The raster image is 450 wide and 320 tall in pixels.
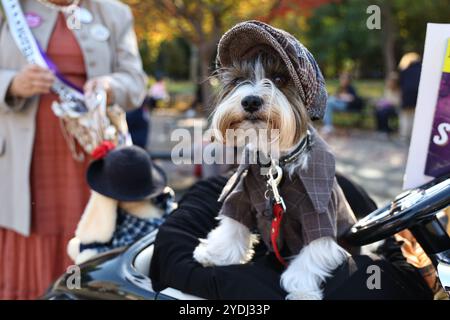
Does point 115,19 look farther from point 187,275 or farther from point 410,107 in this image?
point 410,107

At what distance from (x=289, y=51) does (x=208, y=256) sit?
84 centimetres

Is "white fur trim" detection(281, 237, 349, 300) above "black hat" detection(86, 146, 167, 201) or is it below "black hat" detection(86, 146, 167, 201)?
below

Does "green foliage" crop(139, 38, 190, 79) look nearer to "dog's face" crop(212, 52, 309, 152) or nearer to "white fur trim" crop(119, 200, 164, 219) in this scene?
"white fur trim" crop(119, 200, 164, 219)

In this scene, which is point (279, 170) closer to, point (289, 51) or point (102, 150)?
point (289, 51)

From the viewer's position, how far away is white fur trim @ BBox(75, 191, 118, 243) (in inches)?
97.5

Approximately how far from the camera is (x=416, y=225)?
1517 mm

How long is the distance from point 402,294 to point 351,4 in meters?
23.2

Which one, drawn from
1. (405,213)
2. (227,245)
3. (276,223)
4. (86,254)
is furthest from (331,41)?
(405,213)

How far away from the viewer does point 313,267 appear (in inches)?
72.3

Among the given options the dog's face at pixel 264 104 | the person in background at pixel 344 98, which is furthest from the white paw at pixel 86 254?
the person in background at pixel 344 98

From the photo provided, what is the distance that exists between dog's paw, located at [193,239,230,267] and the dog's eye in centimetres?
Answer: 69

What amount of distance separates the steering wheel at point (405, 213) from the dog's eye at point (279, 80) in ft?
1.73

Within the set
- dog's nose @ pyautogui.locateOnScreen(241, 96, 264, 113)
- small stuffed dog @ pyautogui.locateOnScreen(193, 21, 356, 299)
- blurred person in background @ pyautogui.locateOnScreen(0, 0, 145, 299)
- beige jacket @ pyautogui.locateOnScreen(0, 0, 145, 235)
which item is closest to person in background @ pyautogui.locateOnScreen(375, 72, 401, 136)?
blurred person in background @ pyautogui.locateOnScreen(0, 0, 145, 299)

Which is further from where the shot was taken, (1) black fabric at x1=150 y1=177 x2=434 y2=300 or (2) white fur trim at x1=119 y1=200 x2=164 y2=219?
(2) white fur trim at x1=119 y1=200 x2=164 y2=219
